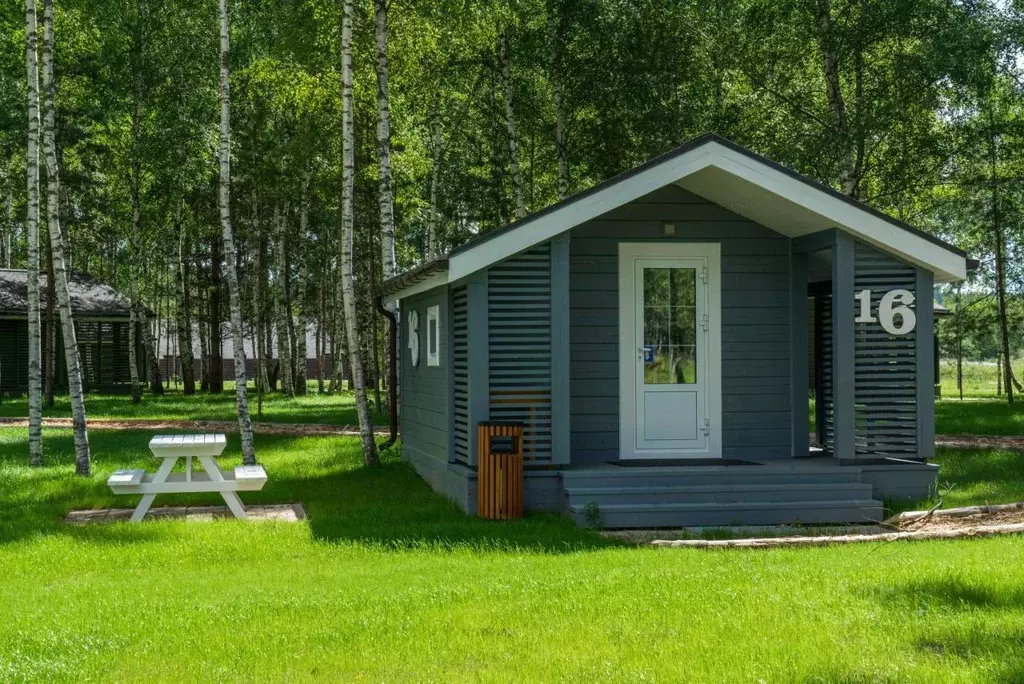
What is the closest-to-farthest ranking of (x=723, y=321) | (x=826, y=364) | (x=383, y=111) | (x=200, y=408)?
(x=723, y=321) < (x=826, y=364) < (x=383, y=111) < (x=200, y=408)

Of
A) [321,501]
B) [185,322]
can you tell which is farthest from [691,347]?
[185,322]

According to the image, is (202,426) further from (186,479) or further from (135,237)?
(186,479)

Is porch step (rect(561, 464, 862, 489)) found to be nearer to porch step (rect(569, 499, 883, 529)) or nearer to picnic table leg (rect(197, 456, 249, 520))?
porch step (rect(569, 499, 883, 529))

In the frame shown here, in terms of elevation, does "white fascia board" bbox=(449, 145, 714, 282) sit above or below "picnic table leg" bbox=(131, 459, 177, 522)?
above

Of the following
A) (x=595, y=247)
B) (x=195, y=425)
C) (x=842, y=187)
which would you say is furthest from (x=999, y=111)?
(x=195, y=425)

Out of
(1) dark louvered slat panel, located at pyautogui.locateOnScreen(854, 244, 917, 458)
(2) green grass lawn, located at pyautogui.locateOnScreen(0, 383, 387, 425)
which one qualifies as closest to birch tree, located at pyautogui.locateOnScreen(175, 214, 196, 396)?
(2) green grass lawn, located at pyautogui.locateOnScreen(0, 383, 387, 425)

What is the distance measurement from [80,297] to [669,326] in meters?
24.4

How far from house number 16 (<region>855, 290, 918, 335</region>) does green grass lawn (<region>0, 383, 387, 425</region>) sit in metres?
13.0

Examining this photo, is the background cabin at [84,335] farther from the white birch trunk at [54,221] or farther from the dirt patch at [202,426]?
the white birch trunk at [54,221]

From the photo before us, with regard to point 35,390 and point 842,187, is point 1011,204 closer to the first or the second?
point 842,187

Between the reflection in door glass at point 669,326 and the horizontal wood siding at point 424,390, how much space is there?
6.82 feet

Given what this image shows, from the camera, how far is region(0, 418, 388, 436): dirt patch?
20.7 meters

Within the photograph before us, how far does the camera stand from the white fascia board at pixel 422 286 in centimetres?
1117

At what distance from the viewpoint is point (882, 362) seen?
455 inches
